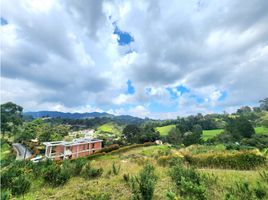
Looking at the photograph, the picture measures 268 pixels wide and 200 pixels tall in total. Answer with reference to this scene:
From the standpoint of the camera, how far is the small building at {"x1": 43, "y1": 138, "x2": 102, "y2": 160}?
27.1m

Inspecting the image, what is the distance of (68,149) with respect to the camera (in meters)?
29.6

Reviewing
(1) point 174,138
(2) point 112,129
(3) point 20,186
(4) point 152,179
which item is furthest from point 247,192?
(2) point 112,129

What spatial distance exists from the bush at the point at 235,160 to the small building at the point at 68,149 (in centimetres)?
2208

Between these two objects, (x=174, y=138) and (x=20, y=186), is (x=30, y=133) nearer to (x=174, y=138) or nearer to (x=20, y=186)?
(x=174, y=138)

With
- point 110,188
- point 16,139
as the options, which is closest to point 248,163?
point 110,188

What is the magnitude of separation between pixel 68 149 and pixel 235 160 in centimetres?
2649

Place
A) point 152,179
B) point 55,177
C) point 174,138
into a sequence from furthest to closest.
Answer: point 174,138 → point 55,177 → point 152,179

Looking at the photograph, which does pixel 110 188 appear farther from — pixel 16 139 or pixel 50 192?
pixel 16 139

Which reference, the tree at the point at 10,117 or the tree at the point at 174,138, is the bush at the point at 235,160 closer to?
the tree at the point at 174,138

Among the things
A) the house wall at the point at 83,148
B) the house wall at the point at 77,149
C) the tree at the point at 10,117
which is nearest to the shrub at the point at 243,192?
the house wall at the point at 77,149

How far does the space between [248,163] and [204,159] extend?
2320 millimetres

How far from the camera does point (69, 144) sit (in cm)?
2930

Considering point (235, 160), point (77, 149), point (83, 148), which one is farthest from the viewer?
point (83, 148)

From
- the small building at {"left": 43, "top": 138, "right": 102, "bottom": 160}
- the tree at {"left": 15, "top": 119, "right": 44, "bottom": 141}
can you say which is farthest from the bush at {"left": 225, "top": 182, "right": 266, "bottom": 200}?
the tree at {"left": 15, "top": 119, "right": 44, "bottom": 141}
